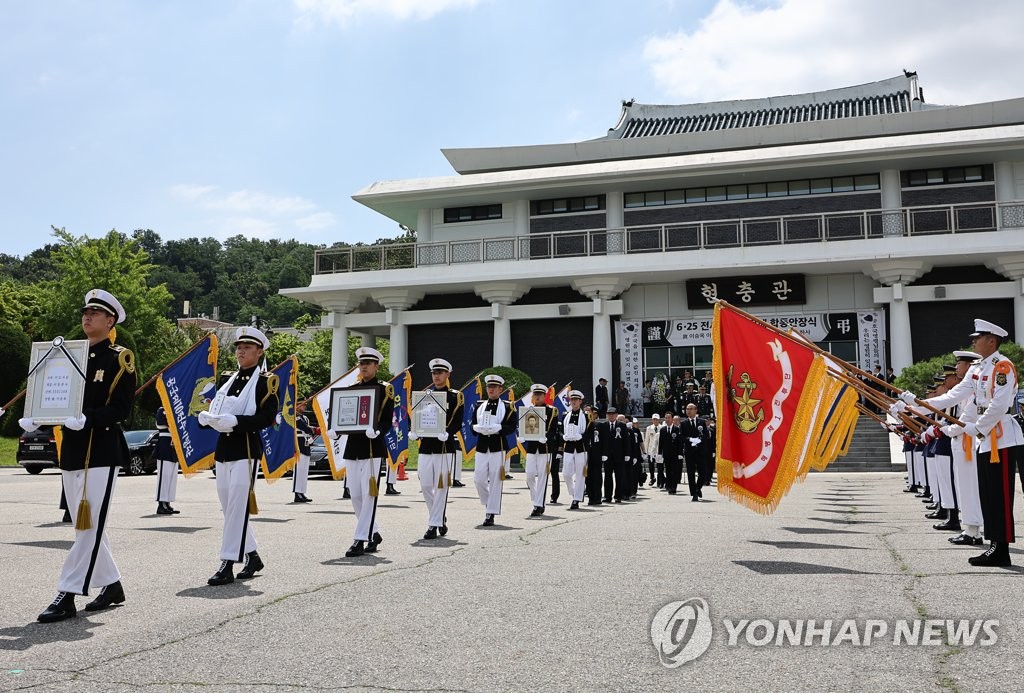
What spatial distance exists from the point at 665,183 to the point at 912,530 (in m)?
27.4

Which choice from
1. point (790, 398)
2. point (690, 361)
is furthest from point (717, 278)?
point (790, 398)

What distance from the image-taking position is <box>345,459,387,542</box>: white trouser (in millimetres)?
9320

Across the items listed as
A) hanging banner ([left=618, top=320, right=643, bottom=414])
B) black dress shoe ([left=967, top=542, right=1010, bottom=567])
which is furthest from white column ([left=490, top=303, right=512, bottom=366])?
black dress shoe ([left=967, top=542, right=1010, bottom=567])

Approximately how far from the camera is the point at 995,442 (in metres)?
8.52

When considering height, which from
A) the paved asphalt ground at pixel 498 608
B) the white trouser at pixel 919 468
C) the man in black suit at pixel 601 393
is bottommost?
the paved asphalt ground at pixel 498 608

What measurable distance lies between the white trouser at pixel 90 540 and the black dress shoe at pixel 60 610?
96 mm

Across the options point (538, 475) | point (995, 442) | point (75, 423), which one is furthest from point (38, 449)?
point (995, 442)

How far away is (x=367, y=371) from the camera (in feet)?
33.4

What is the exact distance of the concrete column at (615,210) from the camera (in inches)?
1524

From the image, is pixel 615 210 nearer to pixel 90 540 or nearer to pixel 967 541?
pixel 967 541

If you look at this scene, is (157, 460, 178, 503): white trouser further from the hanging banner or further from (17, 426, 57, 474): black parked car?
the hanging banner

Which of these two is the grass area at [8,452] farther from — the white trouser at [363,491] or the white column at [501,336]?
the white trouser at [363,491]

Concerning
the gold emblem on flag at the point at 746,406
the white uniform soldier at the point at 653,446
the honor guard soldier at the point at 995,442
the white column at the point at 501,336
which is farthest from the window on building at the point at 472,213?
the honor guard soldier at the point at 995,442

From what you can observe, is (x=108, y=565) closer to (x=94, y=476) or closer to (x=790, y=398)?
(x=94, y=476)
